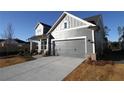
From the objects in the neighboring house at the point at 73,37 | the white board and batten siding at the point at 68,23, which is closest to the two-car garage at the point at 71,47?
the neighboring house at the point at 73,37

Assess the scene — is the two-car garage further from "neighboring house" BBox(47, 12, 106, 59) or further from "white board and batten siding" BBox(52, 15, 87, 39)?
"white board and batten siding" BBox(52, 15, 87, 39)

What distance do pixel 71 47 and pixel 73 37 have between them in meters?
1.19

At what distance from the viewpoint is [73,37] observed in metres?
13.6

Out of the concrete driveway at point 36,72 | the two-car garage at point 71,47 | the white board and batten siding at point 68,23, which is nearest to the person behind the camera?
the concrete driveway at point 36,72

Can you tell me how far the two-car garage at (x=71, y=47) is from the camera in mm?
12898

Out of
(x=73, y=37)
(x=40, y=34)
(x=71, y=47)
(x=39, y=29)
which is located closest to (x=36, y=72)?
(x=71, y=47)

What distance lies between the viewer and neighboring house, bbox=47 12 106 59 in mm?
12277

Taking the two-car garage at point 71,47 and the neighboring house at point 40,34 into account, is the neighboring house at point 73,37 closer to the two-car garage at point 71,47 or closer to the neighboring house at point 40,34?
the two-car garage at point 71,47

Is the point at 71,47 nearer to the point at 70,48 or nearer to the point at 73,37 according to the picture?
the point at 70,48

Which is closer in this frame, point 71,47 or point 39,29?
point 71,47

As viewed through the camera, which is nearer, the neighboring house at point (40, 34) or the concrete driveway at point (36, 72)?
the concrete driveway at point (36, 72)

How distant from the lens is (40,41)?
706 inches
